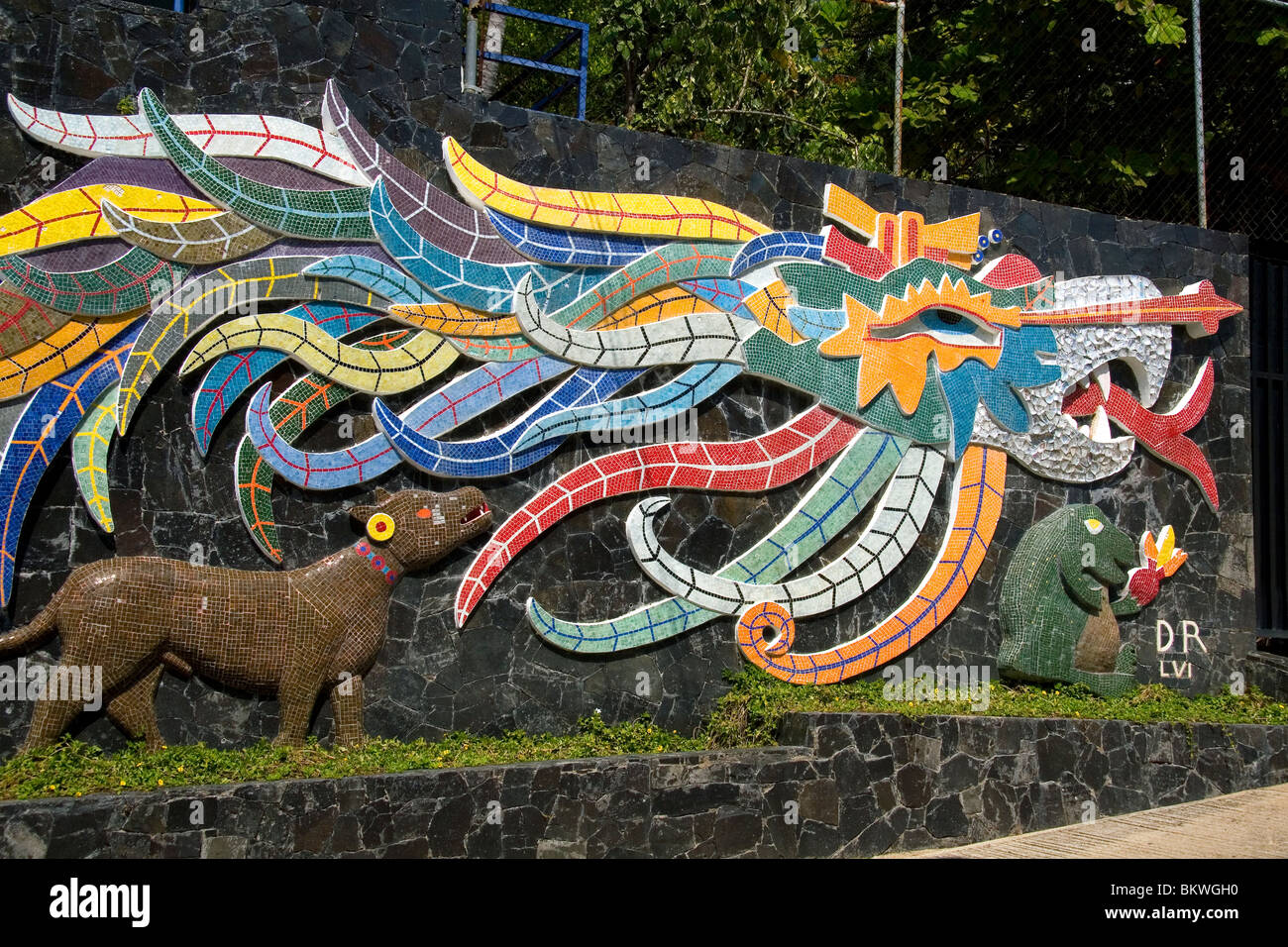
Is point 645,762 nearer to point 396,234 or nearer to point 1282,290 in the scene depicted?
point 396,234

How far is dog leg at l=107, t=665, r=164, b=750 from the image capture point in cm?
734

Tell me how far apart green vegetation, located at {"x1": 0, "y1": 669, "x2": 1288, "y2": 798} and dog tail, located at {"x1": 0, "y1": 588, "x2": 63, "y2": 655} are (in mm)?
580

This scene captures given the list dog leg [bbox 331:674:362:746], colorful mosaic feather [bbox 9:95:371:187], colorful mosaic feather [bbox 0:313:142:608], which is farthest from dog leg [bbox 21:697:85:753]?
colorful mosaic feather [bbox 9:95:371:187]

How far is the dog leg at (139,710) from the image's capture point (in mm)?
7336

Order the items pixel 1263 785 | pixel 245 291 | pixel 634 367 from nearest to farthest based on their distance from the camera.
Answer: pixel 245 291 < pixel 634 367 < pixel 1263 785

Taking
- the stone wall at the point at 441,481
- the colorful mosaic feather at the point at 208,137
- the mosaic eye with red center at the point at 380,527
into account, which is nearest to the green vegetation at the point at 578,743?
the stone wall at the point at 441,481

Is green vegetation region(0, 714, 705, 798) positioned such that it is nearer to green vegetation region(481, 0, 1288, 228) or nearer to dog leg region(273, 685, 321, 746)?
dog leg region(273, 685, 321, 746)

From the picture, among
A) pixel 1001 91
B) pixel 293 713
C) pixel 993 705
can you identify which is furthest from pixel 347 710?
pixel 1001 91

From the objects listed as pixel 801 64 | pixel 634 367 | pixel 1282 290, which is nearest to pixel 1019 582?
pixel 634 367

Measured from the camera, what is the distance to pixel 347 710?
779 centimetres

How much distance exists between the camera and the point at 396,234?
8.16 meters

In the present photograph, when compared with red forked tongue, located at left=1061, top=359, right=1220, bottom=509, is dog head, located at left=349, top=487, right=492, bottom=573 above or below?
below

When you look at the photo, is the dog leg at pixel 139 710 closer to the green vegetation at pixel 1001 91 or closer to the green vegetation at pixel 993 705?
the green vegetation at pixel 993 705

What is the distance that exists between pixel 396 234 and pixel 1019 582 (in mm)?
5127
